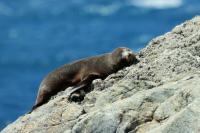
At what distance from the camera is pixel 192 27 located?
13.1m

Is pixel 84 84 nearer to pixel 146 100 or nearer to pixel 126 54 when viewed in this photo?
pixel 126 54

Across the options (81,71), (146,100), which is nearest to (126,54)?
(81,71)

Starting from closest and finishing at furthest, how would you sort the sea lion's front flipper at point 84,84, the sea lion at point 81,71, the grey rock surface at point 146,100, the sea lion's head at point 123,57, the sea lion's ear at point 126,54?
1. the grey rock surface at point 146,100
2. the sea lion's front flipper at point 84,84
3. the sea lion's head at point 123,57
4. the sea lion's ear at point 126,54
5. the sea lion at point 81,71

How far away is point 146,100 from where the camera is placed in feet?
32.7

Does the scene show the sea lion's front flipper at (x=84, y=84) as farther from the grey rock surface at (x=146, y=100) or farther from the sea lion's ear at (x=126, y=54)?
the sea lion's ear at (x=126, y=54)

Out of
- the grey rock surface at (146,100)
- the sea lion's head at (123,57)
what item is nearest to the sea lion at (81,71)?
the sea lion's head at (123,57)

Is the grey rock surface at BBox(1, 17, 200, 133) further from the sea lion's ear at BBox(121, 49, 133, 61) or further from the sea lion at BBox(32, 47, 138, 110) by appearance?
the sea lion at BBox(32, 47, 138, 110)

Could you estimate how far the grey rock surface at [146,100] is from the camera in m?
9.46

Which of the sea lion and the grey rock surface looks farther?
the sea lion

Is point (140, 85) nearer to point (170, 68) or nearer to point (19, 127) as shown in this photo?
point (170, 68)

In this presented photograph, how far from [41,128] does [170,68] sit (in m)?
2.20

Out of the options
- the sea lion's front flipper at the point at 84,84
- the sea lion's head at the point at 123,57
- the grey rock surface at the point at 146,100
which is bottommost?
the grey rock surface at the point at 146,100

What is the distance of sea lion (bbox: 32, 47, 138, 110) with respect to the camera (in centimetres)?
1363

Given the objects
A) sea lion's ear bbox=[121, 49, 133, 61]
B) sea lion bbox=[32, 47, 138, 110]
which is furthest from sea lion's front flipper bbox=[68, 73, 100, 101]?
sea lion's ear bbox=[121, 49, 133, 61]
